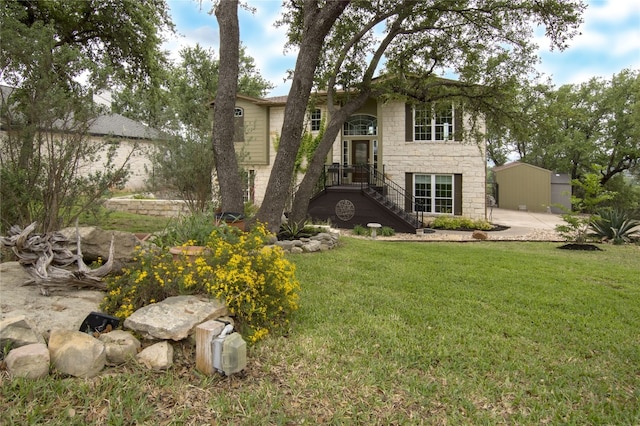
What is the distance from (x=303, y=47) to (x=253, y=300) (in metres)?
5.86

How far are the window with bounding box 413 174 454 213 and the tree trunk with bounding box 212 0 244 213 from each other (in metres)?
9.96

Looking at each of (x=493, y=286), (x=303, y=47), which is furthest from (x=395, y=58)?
(x=493, y=286)

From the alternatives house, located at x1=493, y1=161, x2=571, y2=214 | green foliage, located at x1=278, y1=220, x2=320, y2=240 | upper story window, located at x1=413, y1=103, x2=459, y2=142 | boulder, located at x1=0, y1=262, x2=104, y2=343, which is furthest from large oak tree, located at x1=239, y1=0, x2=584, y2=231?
house, located at x1=493, y1=161, x2=571, y2=214

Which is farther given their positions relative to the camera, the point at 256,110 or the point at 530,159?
the point at 530,159

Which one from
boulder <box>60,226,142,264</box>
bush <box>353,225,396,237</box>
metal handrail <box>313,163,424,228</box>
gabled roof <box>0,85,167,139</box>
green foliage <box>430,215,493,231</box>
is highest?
gabled roof <box>0,85,167,139</box>

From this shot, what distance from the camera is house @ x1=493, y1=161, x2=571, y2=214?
22578 millimetres

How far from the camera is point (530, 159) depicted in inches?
1172

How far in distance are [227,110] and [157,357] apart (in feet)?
18.5

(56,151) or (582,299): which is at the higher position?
(56,151)

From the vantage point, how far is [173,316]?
119 inches

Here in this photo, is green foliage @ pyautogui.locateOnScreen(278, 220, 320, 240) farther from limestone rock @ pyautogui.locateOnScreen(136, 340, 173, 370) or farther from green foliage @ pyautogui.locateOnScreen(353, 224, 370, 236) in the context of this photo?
limestone rock @ pyautogui.locateOnScreen(136, 340, 173, 370)

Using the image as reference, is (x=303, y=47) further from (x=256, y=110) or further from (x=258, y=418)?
(x=256, y=110)

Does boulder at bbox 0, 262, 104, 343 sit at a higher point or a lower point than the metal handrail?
lower

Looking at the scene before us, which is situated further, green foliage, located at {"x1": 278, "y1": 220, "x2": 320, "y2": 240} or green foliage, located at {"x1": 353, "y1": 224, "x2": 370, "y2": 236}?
green foliage, located at {"x1": 353, "y1": 224, "x2": 370, "y2": 236}
